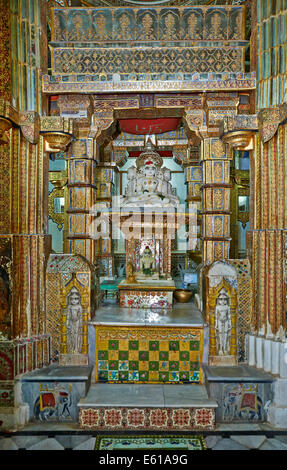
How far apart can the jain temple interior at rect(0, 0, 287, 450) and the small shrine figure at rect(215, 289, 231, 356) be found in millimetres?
21

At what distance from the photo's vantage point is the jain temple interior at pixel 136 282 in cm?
405

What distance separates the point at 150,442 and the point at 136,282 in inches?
111

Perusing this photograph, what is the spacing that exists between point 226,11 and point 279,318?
16.7 feet

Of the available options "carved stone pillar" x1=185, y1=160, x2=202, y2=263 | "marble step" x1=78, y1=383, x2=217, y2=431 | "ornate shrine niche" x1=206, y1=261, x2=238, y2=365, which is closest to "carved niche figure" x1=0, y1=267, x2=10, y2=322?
"marble step" x1=78, y1=383, x2=217, y2=431

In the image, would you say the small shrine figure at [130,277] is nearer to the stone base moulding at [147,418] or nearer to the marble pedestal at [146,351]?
the marble pedestal at [146,351]

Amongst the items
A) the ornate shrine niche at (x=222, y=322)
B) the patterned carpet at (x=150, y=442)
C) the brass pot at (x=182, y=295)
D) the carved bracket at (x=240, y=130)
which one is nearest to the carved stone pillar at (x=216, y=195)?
the carved bracket at (x=240, y=130)

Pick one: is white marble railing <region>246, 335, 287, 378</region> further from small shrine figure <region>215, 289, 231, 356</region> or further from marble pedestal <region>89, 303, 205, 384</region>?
marble pedestal <region>89, 303, 205, 384</region>

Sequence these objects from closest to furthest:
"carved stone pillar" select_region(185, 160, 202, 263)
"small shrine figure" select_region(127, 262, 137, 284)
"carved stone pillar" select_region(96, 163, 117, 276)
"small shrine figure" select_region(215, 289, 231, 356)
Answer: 1. "small shrine figure" select_region(215, 289, 231, 356)
2. "small shrine figure" select_region(127, 262, 137, 284)
3. "carved stone pillar" select_region(96, 163, 117, 276)
4. "carved stone pillar" select_region(185, 160, 202, 263)

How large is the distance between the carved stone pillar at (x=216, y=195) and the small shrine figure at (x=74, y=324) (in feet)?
7.78

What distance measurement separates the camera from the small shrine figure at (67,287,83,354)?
4516 millimetres

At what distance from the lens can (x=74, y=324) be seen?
4539mm

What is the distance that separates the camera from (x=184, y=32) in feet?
16.8
